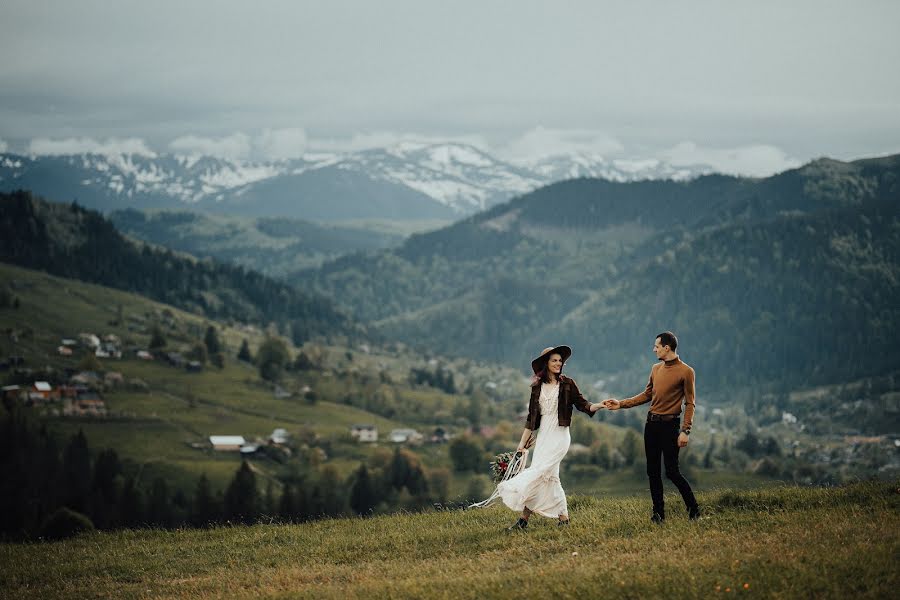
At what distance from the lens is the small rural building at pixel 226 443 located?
170750mm

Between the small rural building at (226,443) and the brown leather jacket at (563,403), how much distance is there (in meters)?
156

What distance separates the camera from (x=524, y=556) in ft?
65.4

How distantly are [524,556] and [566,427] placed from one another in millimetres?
3486

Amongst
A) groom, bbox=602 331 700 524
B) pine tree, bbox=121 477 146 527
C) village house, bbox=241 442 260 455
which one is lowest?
village house, bbox=241 442 260 455

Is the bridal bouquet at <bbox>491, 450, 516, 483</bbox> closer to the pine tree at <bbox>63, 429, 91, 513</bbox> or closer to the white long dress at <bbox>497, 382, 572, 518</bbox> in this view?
the white long dress at <bbox>497, 382, 572, 518</bbox>

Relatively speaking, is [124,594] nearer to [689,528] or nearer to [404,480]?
[689,528]

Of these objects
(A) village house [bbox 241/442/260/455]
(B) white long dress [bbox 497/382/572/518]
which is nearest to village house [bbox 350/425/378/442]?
(A) village house [bbox 241/442/260/455]

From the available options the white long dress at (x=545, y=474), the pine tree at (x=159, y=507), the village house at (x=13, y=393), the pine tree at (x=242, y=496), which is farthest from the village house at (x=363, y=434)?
the white long dress at (x=545, y=474)

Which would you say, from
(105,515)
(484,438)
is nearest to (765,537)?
(105,515)

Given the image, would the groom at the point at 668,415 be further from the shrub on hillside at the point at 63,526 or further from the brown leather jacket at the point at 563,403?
the shrub on hillside at the point at 63,526

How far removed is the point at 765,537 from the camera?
18859mm

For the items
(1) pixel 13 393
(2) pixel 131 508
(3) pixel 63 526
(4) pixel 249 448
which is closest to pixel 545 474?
(3) pixel 63 526

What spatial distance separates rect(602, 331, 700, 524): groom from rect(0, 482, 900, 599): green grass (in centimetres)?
94

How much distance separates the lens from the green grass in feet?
54.3
